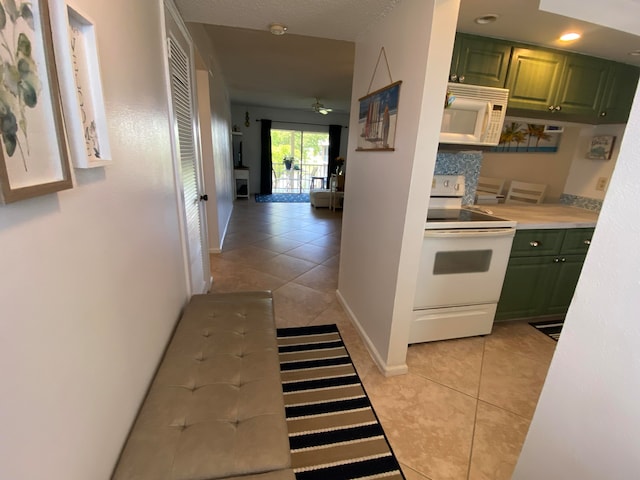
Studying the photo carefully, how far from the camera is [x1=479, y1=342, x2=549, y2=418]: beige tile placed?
176 centimetres

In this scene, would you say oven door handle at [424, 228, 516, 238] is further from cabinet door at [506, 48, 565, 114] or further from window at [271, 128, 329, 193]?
window at [271, 128, 329, 193]

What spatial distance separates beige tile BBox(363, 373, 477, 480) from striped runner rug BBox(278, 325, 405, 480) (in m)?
0.08

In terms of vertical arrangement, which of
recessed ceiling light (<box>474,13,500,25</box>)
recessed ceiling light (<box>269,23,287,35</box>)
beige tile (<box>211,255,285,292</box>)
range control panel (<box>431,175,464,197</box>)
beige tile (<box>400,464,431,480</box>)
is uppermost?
recessed ceiling light (<box>474,13,500,25</box>)

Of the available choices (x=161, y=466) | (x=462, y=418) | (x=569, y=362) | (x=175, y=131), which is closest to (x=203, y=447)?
(x=161, y=466)

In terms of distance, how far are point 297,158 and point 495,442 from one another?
8.97m

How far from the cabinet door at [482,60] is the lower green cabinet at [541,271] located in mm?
1149

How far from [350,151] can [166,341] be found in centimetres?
195

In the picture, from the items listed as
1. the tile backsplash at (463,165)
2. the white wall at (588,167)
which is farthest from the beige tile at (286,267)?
the white wall at (588,167)

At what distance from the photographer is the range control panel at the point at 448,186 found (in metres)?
2.48

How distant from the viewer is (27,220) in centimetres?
56

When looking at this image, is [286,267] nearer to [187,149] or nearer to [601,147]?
[187,149]

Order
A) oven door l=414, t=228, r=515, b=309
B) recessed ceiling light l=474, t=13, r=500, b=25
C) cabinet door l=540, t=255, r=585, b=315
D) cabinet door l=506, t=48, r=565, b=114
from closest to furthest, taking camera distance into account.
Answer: recessed ceiling light l=474, t=13, r=500, b=25 < oven door l=414, t=228, r=515, b=309 < cabinet door l=506, t=48, r=565, b=114 < cabinet door l=540, t=255, r=585, b=315

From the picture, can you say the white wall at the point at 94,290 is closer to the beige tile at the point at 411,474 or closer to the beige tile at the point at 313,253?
the beige tile at the point at 411,474


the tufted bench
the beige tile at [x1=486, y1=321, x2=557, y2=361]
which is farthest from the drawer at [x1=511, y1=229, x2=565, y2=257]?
the tufted bench
